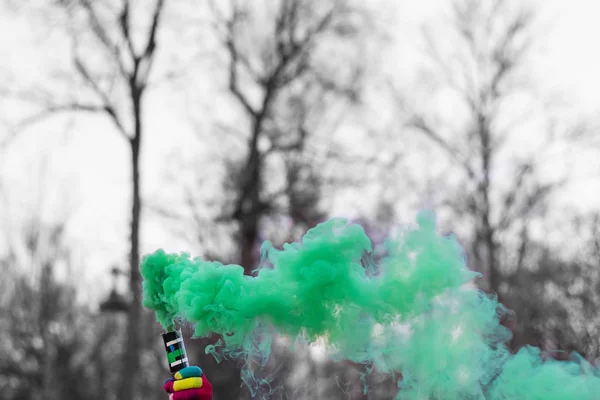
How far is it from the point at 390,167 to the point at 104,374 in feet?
57.8

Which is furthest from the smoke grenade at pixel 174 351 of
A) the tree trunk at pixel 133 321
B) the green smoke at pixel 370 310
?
the tree trunk at pixel 133 321

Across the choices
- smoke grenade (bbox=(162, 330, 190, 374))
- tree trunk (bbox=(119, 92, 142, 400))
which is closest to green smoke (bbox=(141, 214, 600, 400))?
smoke grenade (bbox=(162, 330, 190, 374))

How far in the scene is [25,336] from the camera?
807 inches

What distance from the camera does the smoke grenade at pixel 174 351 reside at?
4078mm

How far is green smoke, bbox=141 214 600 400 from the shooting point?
383 cm

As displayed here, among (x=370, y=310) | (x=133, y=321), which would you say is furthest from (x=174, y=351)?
(x=133, y=321)

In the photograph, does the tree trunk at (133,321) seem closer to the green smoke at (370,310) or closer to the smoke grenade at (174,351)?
the smoke grenade at (174,351)

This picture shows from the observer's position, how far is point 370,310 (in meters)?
3.98

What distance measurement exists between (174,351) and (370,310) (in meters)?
1.30

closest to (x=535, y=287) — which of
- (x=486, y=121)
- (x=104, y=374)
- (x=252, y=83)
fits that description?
(x=486, y=121)

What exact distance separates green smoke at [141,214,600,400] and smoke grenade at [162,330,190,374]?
8 centimetres

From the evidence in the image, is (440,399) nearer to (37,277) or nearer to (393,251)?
(393,251)

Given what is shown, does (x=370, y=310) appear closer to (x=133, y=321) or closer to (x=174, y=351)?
(x=174, y=351)

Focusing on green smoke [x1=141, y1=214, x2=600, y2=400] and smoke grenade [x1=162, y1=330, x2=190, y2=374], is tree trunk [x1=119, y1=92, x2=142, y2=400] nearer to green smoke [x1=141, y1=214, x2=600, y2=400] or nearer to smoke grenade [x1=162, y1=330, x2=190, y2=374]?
smoke grenade [x1=162, y1=330, x2=190, y2=374]
